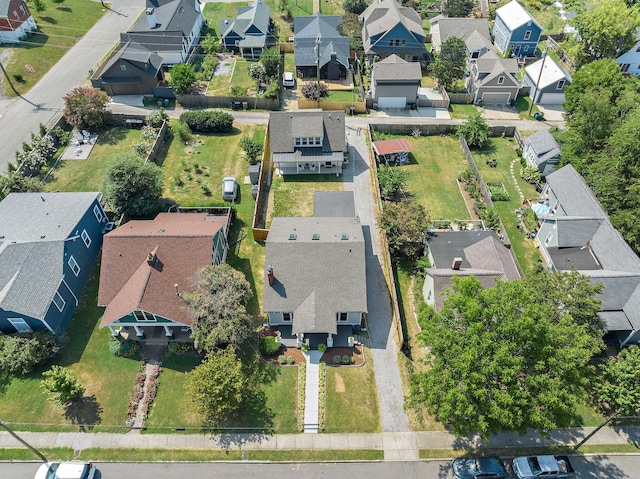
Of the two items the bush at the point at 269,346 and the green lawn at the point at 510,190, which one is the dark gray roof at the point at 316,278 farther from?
the green lawn at the point at 510,190

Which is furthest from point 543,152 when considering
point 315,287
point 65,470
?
point 65,470

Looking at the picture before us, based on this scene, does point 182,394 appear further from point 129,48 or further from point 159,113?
point 129,48

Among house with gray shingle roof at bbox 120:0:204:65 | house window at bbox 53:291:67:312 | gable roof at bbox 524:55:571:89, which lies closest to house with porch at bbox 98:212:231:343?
house window at bbox 53:291:67:312

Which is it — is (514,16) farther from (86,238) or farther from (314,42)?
(86,238)

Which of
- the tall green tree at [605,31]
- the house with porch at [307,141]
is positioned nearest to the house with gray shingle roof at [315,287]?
the house with porch at [307,141]

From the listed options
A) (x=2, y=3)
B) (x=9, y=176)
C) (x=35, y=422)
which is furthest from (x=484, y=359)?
(x=2, y=3)

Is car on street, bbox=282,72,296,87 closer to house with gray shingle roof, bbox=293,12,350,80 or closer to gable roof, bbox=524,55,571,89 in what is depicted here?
house with gray shingle roof, bbox=293,12,350,80
